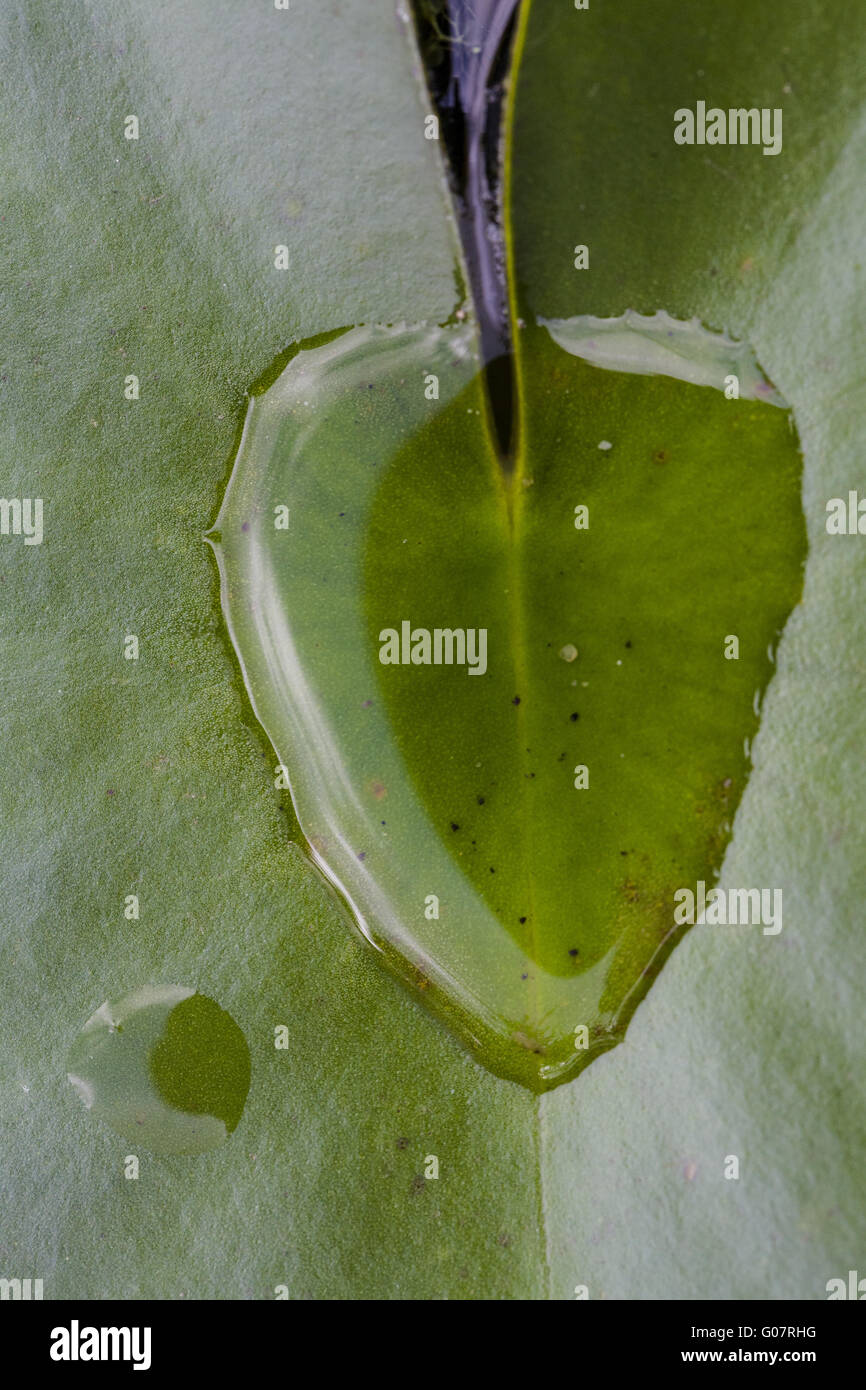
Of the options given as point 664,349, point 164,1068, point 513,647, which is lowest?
point 164,1068

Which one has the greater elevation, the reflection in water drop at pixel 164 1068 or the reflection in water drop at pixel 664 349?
the reflection in water drop at pixel 664 349

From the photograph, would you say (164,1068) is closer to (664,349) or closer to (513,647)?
(513,647)

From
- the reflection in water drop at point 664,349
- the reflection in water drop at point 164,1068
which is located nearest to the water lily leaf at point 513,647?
the reflection in water drop at point 664,349

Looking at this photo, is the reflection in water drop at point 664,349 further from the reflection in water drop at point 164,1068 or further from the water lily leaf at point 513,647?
the reflection in water drop at point 164,1068

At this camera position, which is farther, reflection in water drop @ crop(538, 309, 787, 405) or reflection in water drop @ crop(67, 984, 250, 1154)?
reflection in water drop @ crop(67, 984, 250, 1154)

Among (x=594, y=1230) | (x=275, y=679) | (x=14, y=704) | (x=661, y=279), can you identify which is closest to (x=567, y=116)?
(x=661, y=279)

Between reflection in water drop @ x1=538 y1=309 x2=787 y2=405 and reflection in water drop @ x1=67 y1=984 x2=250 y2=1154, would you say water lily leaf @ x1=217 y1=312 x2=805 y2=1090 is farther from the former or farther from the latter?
reflection in water drop @ x1=67 y1=984 x2=250 y2=1154

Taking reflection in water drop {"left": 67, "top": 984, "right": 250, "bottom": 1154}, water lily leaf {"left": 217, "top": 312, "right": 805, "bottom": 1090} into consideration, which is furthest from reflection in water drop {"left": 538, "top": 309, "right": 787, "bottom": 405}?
reflection in water drop {"left": 67, "top": 984, "right": 250, "bottom": 1154}

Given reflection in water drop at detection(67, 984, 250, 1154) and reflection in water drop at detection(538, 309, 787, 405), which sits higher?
reflection in water drop at detection(538, 309, 787, 405)

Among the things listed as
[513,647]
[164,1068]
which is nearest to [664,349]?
A: [513,647]
